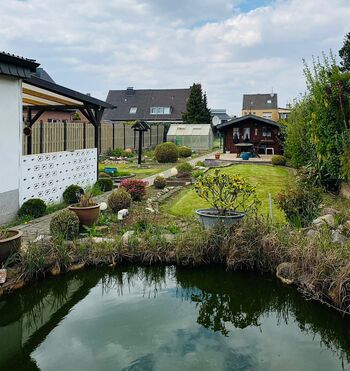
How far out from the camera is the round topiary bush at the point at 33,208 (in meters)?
9.30

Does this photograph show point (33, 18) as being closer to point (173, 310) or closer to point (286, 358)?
point (173, 310)

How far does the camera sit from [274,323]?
5418 millimetres

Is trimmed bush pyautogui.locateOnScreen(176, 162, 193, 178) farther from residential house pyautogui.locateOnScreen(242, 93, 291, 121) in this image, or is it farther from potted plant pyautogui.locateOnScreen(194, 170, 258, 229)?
residential house pyautogui.locateOnScreen(242, 93, 291, 121)

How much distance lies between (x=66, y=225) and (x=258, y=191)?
7.60m

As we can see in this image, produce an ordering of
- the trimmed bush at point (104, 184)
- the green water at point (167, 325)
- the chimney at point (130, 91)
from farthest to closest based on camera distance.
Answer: the chimney at point (130, 91)
the trimmed bush at point (104, 184)
the green water at point (167, 325)

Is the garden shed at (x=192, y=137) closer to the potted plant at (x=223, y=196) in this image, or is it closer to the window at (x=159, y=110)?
the window at (x=159, y=110)

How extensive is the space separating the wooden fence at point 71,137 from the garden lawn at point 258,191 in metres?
6.18

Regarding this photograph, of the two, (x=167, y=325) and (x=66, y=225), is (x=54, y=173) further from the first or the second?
(x=167, y=325)

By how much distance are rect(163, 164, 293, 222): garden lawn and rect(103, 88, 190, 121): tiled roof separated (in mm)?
30533

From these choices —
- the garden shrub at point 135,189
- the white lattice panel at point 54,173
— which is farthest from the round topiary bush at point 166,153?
the garden shrub at point 135,189

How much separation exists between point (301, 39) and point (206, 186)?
25.0 feet

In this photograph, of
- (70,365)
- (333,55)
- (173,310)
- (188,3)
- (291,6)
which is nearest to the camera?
(70,365)

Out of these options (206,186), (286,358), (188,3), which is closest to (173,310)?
(286,358)

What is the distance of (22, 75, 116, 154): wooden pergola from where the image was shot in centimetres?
1002
